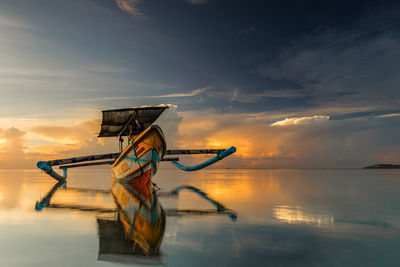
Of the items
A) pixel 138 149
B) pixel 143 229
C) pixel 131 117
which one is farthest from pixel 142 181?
pixel 143 229

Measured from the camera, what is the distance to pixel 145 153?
56.6 feet

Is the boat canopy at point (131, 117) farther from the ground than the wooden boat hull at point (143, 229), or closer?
farther from the ground

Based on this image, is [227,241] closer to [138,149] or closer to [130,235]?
[130,235]

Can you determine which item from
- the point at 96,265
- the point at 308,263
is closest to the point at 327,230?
the point at 308,263

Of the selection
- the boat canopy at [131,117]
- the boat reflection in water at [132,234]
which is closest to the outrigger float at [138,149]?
the boat canopy at [131,117]

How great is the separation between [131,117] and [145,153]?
5.64 metres

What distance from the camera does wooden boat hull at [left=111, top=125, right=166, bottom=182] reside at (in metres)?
17.1

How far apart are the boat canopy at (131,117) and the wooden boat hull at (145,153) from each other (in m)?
2.48

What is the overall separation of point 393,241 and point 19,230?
342 inches

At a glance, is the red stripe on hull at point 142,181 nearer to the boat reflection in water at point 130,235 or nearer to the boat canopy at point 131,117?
the boat canopy at point 131,117

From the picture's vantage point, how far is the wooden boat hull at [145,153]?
1711 cm

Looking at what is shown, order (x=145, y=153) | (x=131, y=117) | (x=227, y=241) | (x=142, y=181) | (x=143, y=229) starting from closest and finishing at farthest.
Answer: (x=227, y=241) < (x=143, y=229) < (x=145, y=153) < (x=142, y=181) < (x=131, y=117)

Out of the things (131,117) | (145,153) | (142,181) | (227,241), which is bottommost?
(227,241)

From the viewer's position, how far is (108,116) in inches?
829
